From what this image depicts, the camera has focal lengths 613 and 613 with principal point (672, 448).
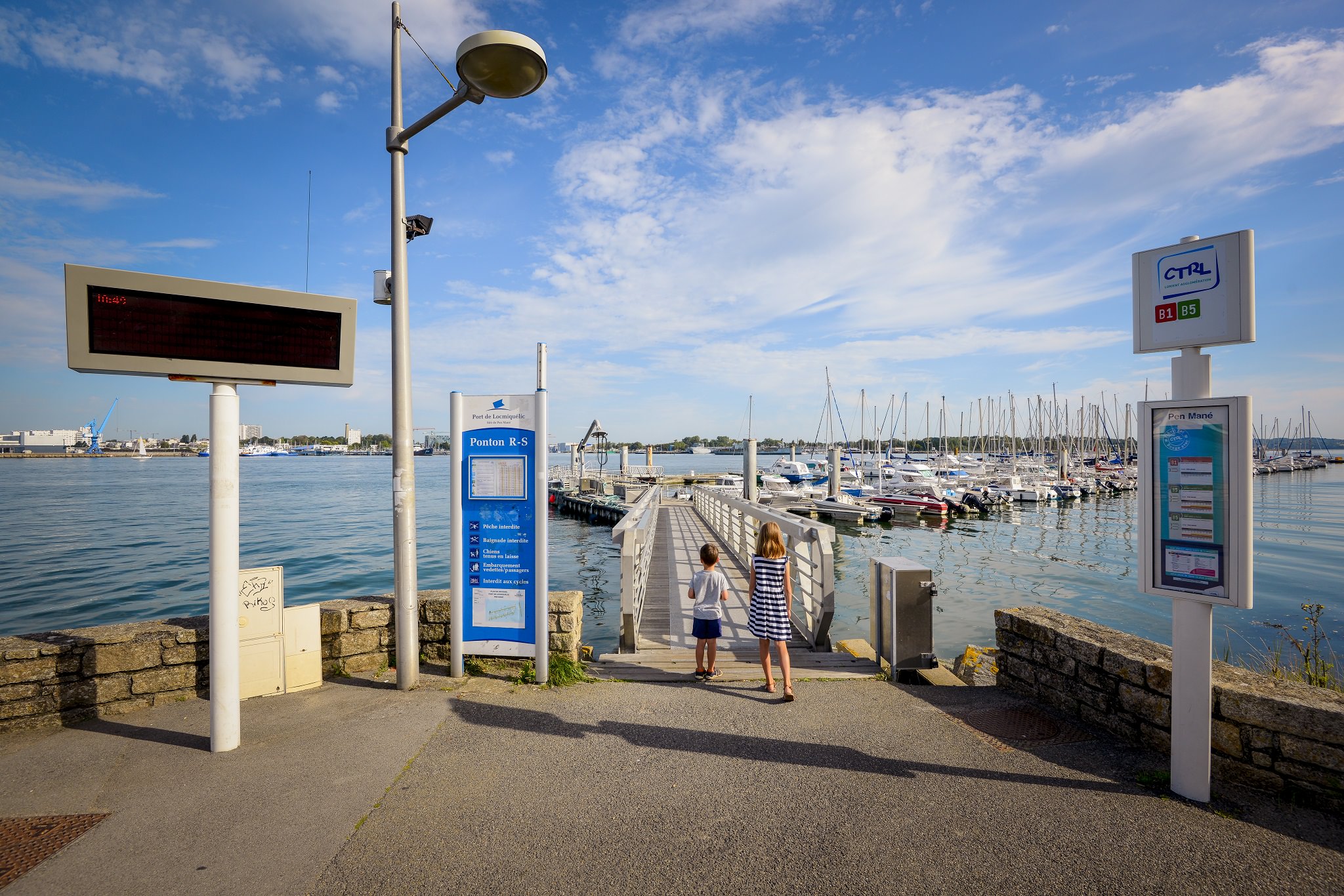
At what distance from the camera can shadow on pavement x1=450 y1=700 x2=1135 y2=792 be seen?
12.3 feet

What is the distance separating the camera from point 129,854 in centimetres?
299

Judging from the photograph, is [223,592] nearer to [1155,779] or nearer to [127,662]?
[127,662]

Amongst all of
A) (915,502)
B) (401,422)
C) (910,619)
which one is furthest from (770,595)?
(915,502)

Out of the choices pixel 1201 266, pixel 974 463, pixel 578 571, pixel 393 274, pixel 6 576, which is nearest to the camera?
pixel 1201 266

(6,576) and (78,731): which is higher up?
(78,731)

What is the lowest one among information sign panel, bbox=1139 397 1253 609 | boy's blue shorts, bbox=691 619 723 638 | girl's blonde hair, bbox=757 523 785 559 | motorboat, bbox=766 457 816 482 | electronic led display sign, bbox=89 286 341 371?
motorboat, bbox=766 457 816 482

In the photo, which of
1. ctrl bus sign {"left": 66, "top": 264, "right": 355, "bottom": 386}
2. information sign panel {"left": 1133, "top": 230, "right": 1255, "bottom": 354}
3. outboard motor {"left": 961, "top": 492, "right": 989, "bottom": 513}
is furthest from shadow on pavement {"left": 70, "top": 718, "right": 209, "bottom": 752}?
outboard motor {"left": 961, "top": 492, "right": 989, "bottom": 513}

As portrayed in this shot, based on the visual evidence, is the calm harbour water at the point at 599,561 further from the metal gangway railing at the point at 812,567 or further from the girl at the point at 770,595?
the girl at the point at 770,595

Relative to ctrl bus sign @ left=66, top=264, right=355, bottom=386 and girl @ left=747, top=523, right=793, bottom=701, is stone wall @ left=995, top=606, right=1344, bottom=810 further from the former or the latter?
ctrl bus sign @ left=66, top=264, right=355, bottom=386

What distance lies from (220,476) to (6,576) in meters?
24.7

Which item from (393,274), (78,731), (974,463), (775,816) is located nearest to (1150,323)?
(775,816)

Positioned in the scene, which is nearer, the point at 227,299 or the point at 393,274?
the point at 227,299

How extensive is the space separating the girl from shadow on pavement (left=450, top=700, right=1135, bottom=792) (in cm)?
111

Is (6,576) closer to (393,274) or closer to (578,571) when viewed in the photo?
(578,571)
